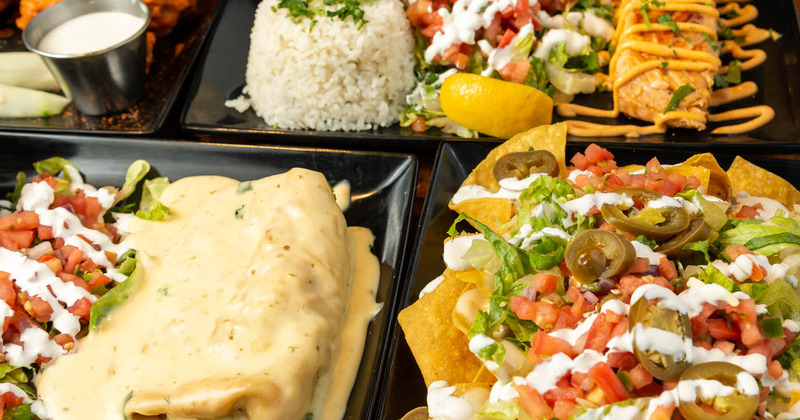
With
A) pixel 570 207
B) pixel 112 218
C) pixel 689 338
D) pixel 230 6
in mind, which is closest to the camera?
pixel 689 338

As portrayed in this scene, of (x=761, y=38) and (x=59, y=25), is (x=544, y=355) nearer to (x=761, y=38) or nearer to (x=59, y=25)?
(x=761, y=38)

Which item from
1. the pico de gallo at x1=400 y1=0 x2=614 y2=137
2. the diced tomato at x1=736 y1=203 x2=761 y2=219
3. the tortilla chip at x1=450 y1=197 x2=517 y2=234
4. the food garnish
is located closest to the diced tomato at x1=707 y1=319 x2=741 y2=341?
the food garnish

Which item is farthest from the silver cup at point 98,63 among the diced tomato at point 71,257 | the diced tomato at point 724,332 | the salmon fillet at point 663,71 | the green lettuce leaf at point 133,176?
the diced tomato at point 724,332

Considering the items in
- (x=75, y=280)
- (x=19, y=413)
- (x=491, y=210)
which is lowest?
(x=19, y=413)

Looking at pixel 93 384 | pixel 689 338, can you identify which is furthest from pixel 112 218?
pixel 689 338

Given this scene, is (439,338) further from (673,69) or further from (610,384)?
(673,69)

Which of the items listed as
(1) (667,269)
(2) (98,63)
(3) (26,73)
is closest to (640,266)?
(1) (667,269)
